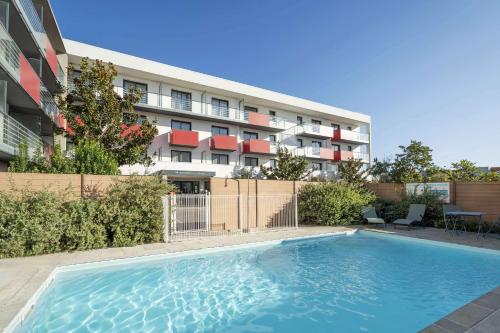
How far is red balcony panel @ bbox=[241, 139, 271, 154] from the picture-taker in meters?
24.2

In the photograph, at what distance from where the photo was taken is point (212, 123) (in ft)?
77.5

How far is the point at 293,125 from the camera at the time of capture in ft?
92.7

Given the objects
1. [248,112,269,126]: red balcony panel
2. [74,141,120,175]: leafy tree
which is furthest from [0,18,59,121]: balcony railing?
[248,112,269,126]: red balcony panel

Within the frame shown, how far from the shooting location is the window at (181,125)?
22.0 meters

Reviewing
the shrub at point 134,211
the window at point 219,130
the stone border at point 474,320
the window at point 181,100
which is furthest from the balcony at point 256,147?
the stone border at point 474,320

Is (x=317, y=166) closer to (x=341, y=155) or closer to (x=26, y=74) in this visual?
(x=341, y=155)

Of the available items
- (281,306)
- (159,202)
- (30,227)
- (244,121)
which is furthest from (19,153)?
(244,121)

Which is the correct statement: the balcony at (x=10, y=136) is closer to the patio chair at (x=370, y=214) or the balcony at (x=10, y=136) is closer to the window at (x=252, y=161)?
the patio chair at (x=370, y=214)

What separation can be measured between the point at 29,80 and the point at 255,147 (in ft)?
54.2

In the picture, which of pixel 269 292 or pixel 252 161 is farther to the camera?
pixel 252 161

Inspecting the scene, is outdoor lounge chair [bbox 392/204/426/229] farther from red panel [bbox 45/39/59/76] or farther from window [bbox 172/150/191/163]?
red panel [bbox 45/39/59/76]

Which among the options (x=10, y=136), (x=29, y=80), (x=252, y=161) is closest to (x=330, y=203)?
(x=252, y=161)

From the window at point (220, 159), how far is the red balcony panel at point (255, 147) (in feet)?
5.81

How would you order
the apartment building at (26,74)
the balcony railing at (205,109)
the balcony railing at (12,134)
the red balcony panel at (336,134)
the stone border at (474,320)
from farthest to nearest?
the red balcony panel at (336,134) < the balcony railing at (205,109) < the apartment building at (26,74) < the balcony railing at (12,134) < the stone border at (474,320)
